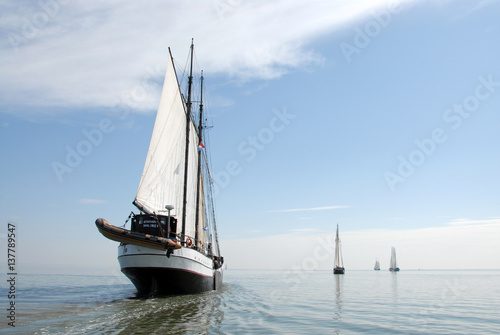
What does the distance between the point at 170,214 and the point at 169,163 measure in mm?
4652

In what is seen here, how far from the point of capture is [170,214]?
34.0 metres

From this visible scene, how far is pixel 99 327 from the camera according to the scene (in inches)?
664

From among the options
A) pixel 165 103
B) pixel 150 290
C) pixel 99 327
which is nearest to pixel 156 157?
pixel 165 103

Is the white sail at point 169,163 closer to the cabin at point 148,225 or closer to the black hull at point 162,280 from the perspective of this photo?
the cabin at point 148,225

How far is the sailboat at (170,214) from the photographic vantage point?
26984 mm

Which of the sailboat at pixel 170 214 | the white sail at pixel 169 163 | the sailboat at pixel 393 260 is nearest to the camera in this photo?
the sailboat at pixel 170 214

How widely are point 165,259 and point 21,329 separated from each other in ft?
37.9

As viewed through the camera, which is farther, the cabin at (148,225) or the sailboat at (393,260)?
the sailboat at (393,260)

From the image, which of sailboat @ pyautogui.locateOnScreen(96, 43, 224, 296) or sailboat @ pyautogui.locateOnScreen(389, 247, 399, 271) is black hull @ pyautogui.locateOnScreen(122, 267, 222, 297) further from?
sailboat @ pyautogui.locateOnScreen(389, 247, 399, 271)

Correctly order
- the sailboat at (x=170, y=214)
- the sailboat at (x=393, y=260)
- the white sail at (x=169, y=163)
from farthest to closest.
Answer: the sailboat at (x=393, y=260)
the white sail at (x=169, y=163)
the sailboat at (x=170, y=214)

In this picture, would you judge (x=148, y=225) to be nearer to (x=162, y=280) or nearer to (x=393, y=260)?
(x=162, y=280)

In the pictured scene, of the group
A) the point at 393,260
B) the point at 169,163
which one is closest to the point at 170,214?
the point at 169,163

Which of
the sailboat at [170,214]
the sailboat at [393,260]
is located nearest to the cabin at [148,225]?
the sailboat at [170,214]

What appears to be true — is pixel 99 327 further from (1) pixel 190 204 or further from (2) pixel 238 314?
(1) pixel 190 204
